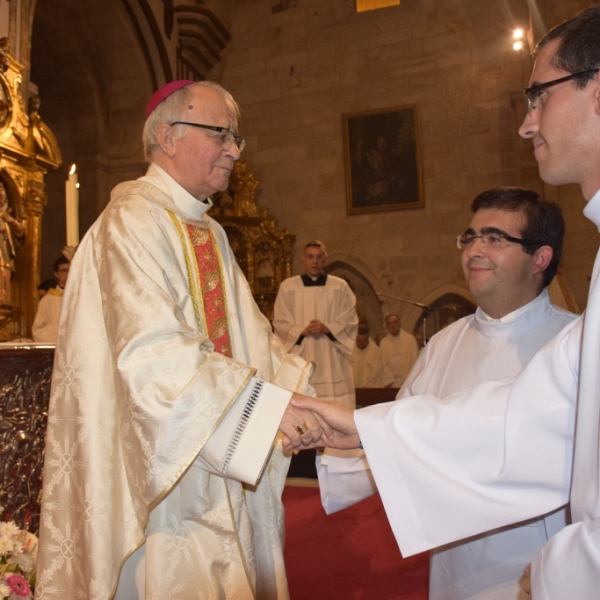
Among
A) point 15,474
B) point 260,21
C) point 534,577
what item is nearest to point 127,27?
point 260,21

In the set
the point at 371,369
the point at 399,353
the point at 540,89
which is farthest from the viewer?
the point at 399,353

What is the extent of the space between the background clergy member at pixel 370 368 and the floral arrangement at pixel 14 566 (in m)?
8.59

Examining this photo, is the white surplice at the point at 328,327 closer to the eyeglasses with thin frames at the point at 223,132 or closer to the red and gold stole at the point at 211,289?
the red and gold stole at the point at 211,289

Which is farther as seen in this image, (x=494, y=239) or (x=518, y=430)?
(x=494, y=239)

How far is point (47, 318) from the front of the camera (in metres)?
5.81

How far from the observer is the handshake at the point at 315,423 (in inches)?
71.8

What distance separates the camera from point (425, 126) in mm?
11836

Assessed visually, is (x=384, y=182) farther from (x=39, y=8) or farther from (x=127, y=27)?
(x=39, y=8)

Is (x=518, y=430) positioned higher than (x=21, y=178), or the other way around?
(x=21, y=178)

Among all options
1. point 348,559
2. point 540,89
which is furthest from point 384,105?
point 540,89

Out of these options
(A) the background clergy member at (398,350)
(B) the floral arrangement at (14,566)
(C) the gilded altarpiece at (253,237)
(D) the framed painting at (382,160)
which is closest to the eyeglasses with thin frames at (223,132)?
(B) the floral arrangement at (14,566)

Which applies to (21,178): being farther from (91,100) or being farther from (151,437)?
(91,100)

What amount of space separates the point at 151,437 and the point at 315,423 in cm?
47

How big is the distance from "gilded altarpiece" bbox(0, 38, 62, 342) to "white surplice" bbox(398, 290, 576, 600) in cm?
438
